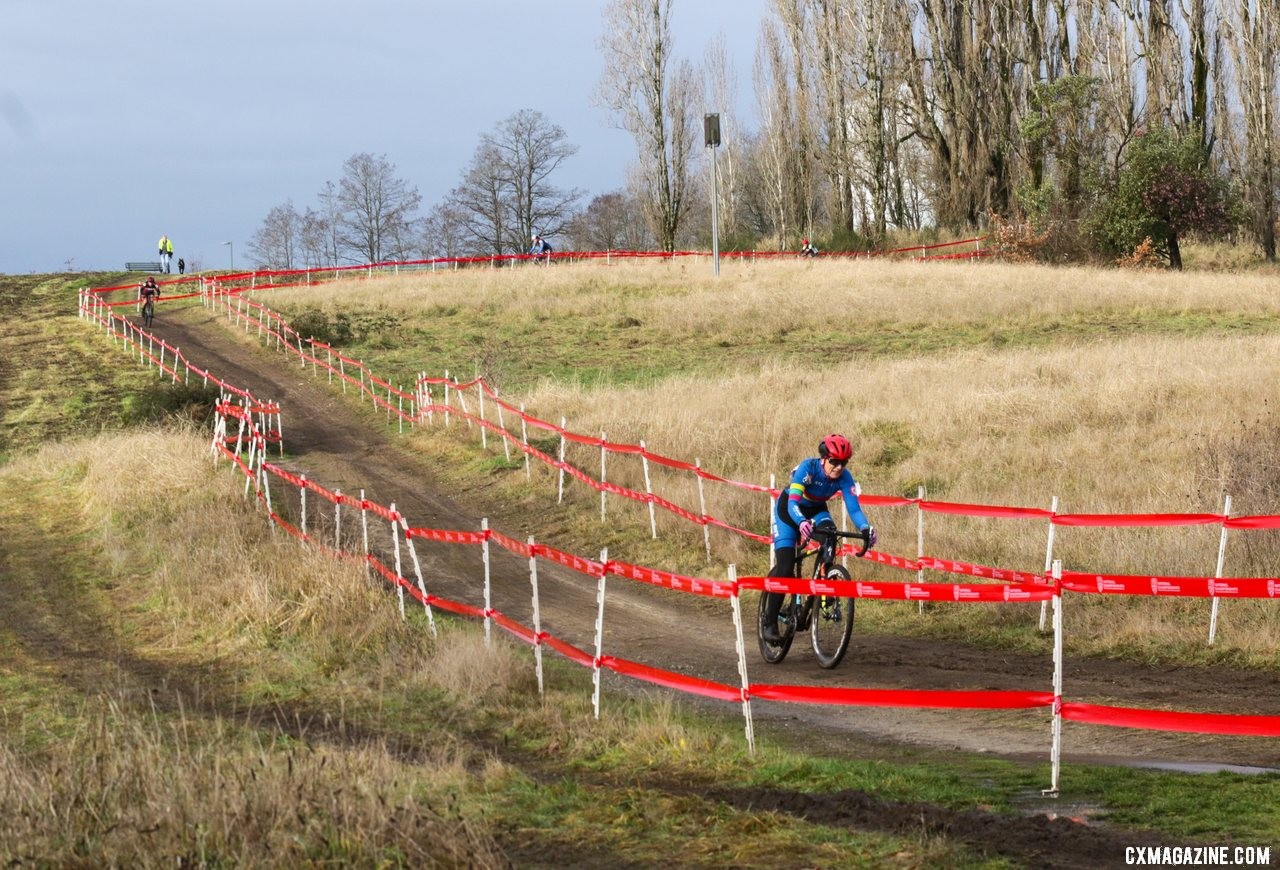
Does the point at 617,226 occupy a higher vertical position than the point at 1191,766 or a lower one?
higher

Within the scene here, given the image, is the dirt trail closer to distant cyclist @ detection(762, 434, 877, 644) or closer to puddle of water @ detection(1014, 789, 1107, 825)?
distant cyclist @ detection(762, 434, 877, 644)

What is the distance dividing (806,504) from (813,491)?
209mm

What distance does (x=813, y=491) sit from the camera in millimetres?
11148

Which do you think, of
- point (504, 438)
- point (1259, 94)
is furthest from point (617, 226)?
point (504, 438)

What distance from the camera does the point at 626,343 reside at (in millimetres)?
35656

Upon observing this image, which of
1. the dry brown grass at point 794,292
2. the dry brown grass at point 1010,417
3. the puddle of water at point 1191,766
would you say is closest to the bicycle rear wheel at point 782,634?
the dry brown grass at point 1010,417

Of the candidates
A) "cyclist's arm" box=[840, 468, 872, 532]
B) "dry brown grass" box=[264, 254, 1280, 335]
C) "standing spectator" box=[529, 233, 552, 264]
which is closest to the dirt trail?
"cyclist's arm" box=[840, 468, 872, 532]

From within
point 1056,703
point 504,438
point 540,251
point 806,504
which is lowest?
point 1056,703

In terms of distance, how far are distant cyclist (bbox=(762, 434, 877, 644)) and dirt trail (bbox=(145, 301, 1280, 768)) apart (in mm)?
835

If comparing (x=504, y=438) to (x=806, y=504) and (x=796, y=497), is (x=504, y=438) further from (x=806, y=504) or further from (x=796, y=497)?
(x=796, y=497)

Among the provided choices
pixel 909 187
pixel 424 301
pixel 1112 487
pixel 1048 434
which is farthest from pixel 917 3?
pixel 1112 487

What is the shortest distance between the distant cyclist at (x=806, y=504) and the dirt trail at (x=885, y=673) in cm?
84

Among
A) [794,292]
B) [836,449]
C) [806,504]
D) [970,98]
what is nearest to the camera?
[836,449]

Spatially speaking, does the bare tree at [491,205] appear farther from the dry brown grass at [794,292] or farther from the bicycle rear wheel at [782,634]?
the bicycle rear wheel at [782,634]
